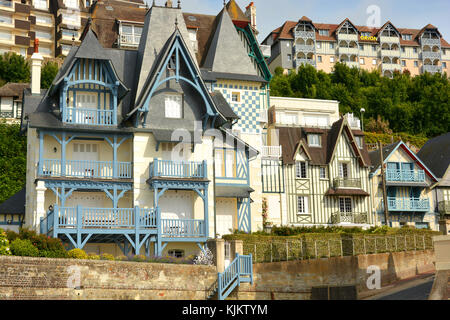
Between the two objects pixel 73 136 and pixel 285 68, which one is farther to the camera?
pixel 285 68

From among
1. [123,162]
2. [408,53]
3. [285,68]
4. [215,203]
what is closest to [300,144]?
[215,203]

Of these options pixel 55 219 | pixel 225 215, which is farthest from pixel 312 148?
pixel 55 219

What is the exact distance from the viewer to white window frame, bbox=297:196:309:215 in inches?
1918

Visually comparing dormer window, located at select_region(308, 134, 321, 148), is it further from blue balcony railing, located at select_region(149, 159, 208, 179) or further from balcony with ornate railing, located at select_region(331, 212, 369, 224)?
blue balcony railing, located at select_region(149, 159, 208, 179)

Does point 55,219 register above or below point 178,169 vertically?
below

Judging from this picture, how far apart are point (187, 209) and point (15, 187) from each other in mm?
17171

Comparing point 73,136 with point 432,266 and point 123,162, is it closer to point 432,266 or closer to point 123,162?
point 123,162

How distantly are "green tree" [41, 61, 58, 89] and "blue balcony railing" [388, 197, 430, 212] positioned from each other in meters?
31.6

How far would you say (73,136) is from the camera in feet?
113

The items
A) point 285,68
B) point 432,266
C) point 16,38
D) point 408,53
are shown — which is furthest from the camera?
point 408,53

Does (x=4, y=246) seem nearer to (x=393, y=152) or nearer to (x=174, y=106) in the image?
(x=174, y=106)

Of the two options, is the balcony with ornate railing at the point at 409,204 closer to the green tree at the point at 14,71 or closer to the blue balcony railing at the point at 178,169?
the blue balcony railing at the point at 178,169

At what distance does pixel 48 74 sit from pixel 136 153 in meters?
33.9

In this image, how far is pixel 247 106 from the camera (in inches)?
1708
